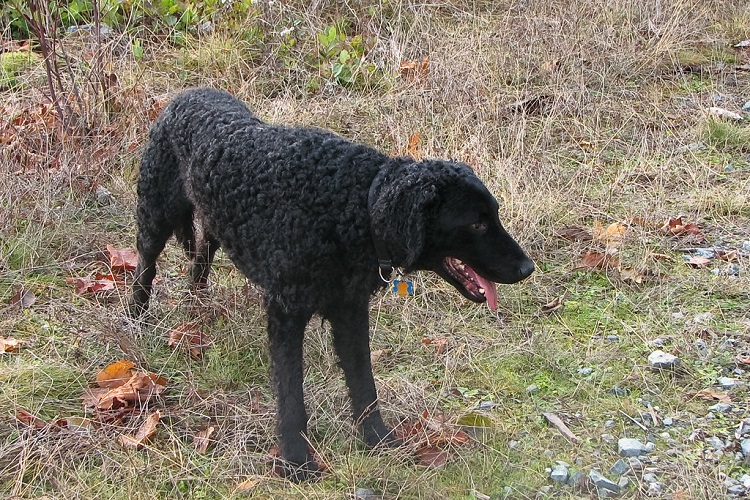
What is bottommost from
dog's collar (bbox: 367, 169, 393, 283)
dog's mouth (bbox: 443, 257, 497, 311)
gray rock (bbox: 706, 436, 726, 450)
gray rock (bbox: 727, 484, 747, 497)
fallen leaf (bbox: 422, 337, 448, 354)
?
fallen leaf (bbox: 422, 337, 448, 354)

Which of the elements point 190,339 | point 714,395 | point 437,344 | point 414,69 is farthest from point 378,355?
point 414,69

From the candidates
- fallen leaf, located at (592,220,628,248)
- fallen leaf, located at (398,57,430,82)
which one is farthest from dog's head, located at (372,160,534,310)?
fallen leaf, located at (398,57,430,82)

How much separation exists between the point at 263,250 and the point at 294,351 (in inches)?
15.1

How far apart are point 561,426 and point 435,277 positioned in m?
1.18

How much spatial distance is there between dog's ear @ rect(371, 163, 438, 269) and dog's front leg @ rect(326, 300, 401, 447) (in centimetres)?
41

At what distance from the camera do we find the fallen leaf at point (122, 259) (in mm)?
4336

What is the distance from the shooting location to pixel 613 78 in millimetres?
6250

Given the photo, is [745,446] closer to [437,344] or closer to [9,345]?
[437,344]

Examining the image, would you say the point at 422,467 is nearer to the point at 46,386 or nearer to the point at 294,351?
the point at 294,351

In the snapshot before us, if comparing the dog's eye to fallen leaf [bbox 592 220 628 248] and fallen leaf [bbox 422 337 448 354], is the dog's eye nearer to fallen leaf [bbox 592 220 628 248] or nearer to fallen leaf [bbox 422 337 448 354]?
fallen leaf [bbox 422 337 448 354]

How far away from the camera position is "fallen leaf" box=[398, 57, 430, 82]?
19.2 feet

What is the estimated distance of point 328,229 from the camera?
2.91m

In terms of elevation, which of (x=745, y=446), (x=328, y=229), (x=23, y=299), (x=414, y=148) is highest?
(x=328, y=229)

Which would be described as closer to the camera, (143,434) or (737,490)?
(737,490)
